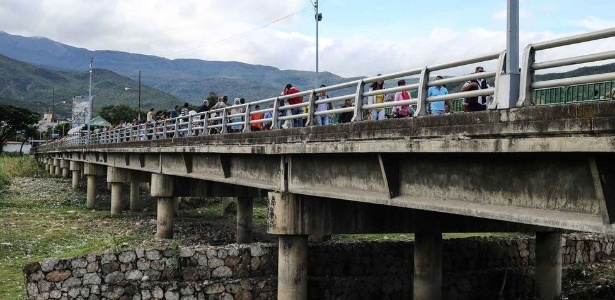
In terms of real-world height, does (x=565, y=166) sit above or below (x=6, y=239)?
above

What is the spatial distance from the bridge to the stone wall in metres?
1.34

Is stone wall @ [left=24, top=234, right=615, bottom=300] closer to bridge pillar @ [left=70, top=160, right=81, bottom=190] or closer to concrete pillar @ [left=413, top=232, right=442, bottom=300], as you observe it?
concrete pillar @ [left=413, top=232, right=442, bottom=300]

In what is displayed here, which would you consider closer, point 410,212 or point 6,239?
point 410,212

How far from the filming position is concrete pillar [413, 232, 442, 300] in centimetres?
1836

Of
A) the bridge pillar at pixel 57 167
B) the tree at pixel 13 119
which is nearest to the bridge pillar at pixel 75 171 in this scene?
the bridge pillar at pixel 57 167

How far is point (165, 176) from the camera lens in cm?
2967

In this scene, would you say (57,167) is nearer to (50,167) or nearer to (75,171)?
(50,167)

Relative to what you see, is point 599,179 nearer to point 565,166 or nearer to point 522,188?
point 565,166

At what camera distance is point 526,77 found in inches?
336

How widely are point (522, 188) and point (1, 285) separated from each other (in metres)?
15.2

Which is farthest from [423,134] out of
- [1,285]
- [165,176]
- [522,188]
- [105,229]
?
[105,229]

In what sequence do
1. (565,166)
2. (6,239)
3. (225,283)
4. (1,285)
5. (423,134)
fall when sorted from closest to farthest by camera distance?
(565,166), (423,134), (225,283), (1,285), (6,239)

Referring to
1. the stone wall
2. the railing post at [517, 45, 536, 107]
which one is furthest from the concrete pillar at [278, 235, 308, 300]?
the railing post at [517, 45, 536, 107]

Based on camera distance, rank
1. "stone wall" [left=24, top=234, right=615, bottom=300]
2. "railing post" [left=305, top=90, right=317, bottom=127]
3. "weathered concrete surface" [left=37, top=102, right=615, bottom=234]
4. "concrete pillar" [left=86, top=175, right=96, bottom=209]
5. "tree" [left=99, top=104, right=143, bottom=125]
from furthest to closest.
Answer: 1. "tree" [left=99, top=104, right=143, bottom=125]
2. "concrete pillar" [left=86, top=175, right=96, bottom=209]
3. "stone wall" [left=24, top=234, right=615, bottom=300]
4. "railing post" [left=305, top=90, right=317, bottom=127]
5. "weathered concrete surface" [left=37, top=102, right=615, bottom=234]
